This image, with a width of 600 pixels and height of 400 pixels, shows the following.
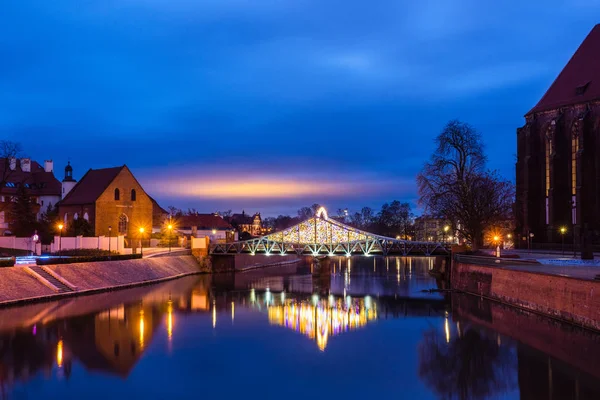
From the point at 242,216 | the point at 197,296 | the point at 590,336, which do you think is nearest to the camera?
the point at 590,336

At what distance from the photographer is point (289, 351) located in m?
25.4

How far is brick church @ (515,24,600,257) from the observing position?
48906mm

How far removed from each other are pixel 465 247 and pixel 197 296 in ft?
77.5

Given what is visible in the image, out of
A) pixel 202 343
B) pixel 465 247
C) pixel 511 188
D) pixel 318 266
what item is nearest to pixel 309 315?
pixel 202 343

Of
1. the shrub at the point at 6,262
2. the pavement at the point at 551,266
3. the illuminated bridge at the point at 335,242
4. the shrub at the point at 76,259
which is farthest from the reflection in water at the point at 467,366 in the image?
the shrub at the point at 76,259

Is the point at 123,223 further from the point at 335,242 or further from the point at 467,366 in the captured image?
the point at 467,366

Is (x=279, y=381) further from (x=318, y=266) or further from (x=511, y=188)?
(x=511, y=188)

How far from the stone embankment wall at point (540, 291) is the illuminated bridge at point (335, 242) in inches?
342

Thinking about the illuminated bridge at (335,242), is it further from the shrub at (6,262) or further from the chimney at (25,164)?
the chimney at (25,164)

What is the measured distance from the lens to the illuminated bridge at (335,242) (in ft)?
176

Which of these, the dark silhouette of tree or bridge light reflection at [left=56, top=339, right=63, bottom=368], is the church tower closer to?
bridge light reflection at [left=56, top=339, right=63, bottom=368]

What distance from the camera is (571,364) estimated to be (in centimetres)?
2181

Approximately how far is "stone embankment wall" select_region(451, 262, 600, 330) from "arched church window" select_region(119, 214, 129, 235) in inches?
1518

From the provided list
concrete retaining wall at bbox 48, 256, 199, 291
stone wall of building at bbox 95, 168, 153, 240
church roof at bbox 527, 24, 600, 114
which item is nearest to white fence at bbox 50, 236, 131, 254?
concrete retaining wall at bbox 48, 256, 199, 291
